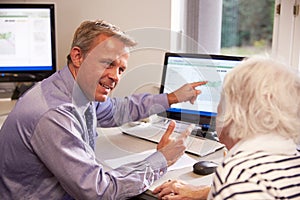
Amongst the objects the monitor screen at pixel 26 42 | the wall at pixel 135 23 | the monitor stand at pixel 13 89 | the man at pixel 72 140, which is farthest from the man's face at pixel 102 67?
the monitor stand at pixel 13 89

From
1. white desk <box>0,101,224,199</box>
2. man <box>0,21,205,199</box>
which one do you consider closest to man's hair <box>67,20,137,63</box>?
man <box>0,21,205,199</box>

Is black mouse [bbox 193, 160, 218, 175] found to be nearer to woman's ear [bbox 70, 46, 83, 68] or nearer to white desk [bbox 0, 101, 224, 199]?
white desk [bbox 0, 101, 224, 199]

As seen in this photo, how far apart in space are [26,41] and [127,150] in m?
1.11

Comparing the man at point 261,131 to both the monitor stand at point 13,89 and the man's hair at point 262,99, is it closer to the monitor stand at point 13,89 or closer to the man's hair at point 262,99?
the man's hair at point 262,99

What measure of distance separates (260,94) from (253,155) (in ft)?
0.48

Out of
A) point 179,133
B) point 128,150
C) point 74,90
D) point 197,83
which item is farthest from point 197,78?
point 74,90

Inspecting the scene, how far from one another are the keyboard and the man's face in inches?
17.1

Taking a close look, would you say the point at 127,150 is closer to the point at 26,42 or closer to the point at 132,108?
the point at 132,108

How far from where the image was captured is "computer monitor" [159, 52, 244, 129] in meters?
1.79

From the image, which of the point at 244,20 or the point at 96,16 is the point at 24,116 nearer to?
the point at 96,16

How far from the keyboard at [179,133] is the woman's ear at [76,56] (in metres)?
0.56

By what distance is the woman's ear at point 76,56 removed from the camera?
1.35 metres

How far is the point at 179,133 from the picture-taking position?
1.81 m

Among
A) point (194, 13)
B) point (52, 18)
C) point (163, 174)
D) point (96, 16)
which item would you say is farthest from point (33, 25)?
point (163, 174)
